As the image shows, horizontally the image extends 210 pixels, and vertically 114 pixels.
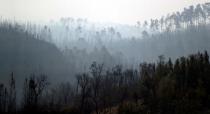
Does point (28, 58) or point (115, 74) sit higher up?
point (28, 58)

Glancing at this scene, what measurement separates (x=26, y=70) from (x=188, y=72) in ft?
285

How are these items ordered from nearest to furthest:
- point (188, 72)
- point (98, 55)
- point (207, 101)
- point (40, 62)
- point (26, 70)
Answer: point (207, 101)
point (188, 72)
point (26, 70)
point (40, 62)
point (98, 55)

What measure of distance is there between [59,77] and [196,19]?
80740 mm

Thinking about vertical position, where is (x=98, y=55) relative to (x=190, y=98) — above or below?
above

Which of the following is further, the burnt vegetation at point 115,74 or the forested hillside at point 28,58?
the forested hillside at point 28,58

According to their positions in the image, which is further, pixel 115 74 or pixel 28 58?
pixel 28 58

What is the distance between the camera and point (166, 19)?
195m

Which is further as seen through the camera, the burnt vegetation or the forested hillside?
the forested hillside

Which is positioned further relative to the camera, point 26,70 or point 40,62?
point 40,62

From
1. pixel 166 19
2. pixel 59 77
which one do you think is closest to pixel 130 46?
pixel 166 19

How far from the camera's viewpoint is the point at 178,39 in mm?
174875

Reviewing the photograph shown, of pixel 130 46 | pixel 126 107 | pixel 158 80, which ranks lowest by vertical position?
pixel 126 107

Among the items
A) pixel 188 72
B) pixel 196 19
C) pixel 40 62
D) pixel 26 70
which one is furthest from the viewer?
pixel 196 19

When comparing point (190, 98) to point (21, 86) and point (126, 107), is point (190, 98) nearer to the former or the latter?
point (126, 107)
